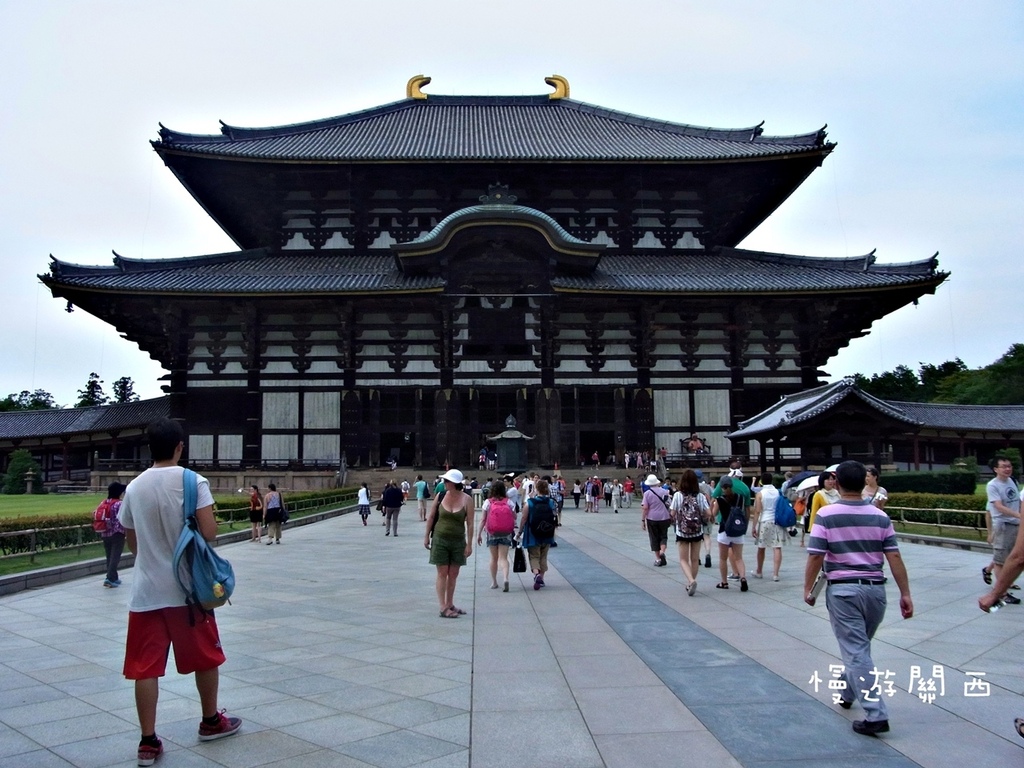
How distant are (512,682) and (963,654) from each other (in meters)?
4.36

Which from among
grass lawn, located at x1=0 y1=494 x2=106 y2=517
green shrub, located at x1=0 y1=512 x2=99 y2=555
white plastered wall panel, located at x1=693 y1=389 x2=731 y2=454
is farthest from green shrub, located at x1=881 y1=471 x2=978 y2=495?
grass lawn, located at x1=0 y1=494 x2=106 y2=517

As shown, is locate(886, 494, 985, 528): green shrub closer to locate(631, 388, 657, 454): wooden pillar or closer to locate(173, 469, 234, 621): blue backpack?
locate(631, 388, 657, 454): wooden pillar

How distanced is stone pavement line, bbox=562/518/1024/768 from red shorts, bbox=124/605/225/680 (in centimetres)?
460

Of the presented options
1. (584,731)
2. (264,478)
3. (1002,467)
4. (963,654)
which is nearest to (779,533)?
(1002,467)

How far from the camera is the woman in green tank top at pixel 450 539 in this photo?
10.0 metres

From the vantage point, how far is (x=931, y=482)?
2420 centimetres

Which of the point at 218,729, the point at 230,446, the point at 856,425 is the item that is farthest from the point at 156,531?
the point at 230,446

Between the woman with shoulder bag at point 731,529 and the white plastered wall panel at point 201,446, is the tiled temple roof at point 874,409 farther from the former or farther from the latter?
the white plastered wall panel at point 201,446

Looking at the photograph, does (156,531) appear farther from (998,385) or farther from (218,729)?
(998,385)

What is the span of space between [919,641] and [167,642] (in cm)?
709

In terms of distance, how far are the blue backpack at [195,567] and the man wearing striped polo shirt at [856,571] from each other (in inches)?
168

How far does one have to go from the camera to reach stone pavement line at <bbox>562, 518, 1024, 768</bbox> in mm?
5441

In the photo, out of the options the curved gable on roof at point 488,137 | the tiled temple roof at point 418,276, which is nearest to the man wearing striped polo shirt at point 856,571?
the tiled temple roof at point 418,276

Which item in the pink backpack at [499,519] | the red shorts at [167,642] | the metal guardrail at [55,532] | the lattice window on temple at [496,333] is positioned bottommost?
the metal guardrail at [55,532]
